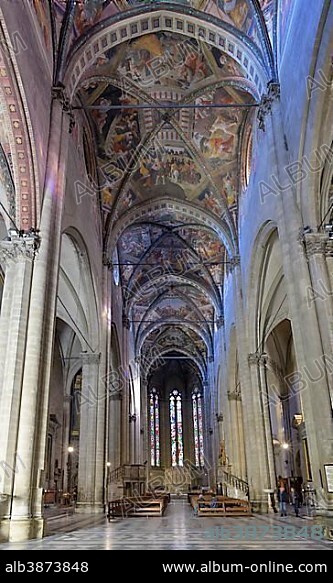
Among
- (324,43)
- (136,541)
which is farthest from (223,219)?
(136,541)

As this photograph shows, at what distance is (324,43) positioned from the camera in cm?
961

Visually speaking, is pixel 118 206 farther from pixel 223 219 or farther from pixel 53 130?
pixel 53 130

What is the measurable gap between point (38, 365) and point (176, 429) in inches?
1558

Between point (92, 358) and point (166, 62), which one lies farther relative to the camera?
point (92, 358)

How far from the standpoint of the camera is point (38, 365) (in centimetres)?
981

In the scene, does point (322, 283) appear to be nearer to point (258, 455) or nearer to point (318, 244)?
point (318, 244)

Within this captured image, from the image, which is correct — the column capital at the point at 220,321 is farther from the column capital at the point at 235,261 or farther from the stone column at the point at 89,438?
the stone column at the point at 89,438

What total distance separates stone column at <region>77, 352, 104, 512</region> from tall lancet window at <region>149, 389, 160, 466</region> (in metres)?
29.1

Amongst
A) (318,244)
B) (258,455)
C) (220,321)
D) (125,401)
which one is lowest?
(258,455)

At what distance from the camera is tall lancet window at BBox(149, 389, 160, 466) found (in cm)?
4525

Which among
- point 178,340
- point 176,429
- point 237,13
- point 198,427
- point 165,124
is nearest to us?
point 237,13

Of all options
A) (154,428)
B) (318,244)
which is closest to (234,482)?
(318,244)

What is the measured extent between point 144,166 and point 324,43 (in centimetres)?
1170
